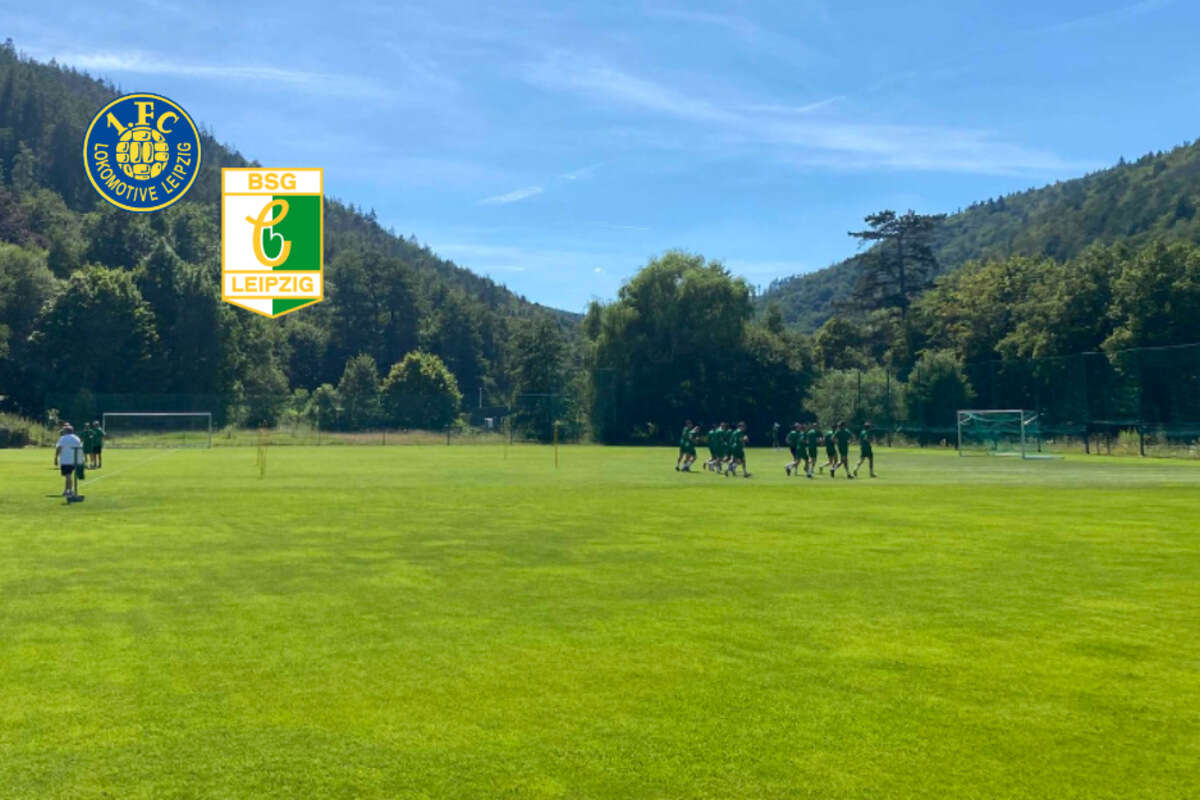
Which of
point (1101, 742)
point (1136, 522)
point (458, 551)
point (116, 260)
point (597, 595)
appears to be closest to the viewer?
point (1101, 742)

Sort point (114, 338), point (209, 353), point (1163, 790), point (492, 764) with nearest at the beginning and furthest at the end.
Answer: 1. point (1163, 790)
2. point (492, 764)
3. point (114, 338)
4. point (209, 353)

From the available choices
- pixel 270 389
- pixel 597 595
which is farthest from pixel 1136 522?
pixel 270 389

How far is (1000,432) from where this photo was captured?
52.5 metres

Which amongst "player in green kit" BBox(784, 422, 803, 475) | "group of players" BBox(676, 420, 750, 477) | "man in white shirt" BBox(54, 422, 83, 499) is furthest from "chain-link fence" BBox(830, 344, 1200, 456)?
"man in white shirt" BBox(54, 422, 83, 499)

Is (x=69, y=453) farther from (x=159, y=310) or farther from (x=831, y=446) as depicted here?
(x=159, y=310)

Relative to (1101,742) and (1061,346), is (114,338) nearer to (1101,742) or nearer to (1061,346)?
(1061,346)

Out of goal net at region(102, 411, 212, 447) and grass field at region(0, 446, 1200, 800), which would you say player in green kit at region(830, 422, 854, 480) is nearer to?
grass field at region(0, 446, 1200, 800)

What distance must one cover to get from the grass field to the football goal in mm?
34186

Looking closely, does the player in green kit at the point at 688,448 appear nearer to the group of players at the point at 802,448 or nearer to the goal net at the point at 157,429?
the group of players at the point at 802,448

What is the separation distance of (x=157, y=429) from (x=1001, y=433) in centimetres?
5319

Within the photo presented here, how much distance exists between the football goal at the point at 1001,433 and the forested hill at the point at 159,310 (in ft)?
176

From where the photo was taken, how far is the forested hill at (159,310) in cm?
8075

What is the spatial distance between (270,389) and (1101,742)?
372 feet

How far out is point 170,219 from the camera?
130875mm
